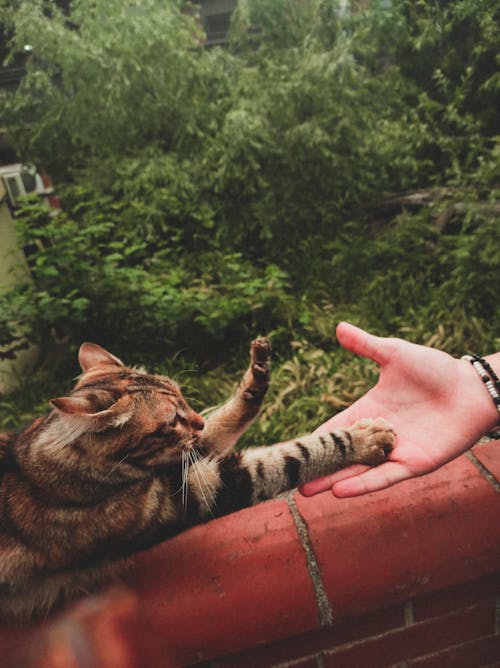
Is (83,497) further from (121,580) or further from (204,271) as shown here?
(204,271)

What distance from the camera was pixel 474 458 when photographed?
1434 millimetres

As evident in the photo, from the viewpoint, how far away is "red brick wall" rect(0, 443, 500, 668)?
1154 millimetres

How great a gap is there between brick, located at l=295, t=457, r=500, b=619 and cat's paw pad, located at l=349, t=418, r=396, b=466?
15 centimetres

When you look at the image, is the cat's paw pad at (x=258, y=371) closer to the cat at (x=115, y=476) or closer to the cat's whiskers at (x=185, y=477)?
the cat at (x=115, y=476)

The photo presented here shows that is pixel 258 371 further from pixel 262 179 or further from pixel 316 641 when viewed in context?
pixel 262 179

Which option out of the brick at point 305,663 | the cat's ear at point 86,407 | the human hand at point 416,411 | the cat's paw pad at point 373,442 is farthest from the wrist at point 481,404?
the cat's ear at point 86,407

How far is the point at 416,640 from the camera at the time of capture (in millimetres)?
1379

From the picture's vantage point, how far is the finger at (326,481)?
1.39 meters

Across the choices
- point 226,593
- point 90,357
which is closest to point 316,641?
point 226,593

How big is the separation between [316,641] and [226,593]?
316 mm

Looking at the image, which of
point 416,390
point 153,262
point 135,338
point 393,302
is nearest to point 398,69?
point 393,302

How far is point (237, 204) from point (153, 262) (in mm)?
790

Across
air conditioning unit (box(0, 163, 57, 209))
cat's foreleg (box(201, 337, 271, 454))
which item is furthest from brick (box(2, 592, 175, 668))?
air conditioning unit (box(0, 163, 57, 209))

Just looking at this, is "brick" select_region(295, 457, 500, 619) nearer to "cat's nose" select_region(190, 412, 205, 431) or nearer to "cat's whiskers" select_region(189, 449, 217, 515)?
"cat's whiskers" select_region(189, 449, 217, 515)
